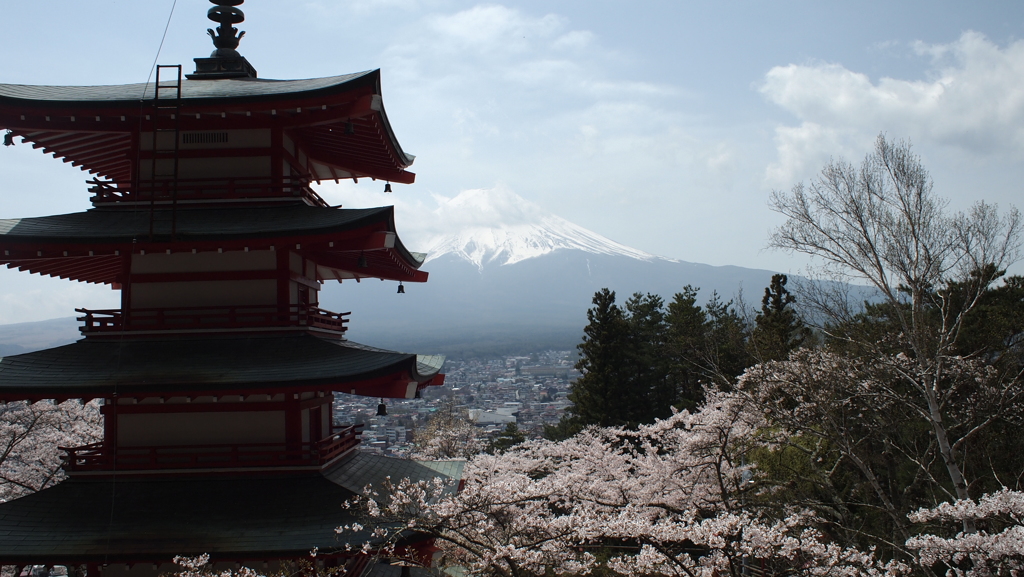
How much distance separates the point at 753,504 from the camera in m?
12.3

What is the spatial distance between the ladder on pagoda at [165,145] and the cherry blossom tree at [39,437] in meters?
11.7

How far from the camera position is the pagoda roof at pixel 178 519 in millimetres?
6590

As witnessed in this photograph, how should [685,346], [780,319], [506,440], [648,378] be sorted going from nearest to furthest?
[780,319]
[685,346]
[648,378]
[506,440]

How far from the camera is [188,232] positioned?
26.3ft

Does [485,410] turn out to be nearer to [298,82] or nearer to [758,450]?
[758,450]

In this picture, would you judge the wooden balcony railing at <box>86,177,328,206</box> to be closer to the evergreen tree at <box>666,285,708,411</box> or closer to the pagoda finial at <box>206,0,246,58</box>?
the pagoda finial at <box>206,0,246,58</box>

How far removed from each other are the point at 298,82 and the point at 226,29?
2436 millimetres

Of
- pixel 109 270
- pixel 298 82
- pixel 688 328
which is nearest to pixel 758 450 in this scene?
pixel 688 328

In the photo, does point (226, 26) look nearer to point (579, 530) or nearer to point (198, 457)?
point (198, 457)

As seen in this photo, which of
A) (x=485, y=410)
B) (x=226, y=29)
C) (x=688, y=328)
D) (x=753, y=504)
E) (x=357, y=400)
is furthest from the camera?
(x=357, y=400)

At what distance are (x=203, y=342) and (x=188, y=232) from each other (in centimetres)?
149

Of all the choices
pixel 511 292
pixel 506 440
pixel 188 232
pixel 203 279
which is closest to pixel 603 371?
pixel 506 440

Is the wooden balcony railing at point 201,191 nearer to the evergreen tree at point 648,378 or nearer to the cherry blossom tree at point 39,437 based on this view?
the cherry blossom tree at point 39,437

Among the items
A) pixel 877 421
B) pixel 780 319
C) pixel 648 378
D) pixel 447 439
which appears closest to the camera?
pixel 877 421
